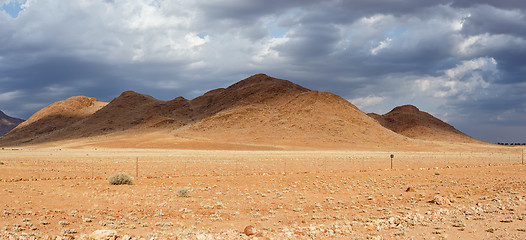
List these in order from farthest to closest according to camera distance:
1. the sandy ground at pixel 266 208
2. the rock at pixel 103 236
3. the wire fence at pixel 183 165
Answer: the wire fence at pixel 183 165
the sandy ground at pixel 266 208
the rock at pixel 103 236

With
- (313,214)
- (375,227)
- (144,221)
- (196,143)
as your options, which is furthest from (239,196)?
(196,143)

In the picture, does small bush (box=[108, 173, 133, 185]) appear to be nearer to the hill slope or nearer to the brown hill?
the hill slope

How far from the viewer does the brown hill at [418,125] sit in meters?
150

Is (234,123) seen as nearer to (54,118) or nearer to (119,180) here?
(119,180)

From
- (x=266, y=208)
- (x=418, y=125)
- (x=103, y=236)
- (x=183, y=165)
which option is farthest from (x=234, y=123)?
(x=103, y=236)

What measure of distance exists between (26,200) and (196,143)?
235 ft

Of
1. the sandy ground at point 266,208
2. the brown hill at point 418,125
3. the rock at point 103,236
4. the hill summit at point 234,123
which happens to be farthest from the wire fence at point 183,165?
the brown hill at point 418,125

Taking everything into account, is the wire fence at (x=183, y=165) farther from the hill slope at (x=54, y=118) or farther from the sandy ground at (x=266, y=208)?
the hill slope at (x=54, y=118)

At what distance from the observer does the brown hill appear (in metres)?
150

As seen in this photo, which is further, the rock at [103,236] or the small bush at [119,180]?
the small bush at [119,180]

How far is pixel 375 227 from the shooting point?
13.3 metres

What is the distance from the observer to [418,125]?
6220 inches

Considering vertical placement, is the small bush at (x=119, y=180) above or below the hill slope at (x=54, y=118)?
below

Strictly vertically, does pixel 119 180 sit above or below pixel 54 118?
below
